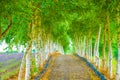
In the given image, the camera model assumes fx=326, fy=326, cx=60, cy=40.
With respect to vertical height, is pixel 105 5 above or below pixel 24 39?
above

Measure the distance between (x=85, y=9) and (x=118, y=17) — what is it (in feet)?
11.3

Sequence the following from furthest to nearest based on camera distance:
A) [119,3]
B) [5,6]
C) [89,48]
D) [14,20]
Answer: [89,48] < [119,3] < [14,20] < [5,6]

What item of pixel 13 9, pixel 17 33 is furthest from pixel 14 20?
pixel 17 33

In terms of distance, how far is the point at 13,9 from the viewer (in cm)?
1616

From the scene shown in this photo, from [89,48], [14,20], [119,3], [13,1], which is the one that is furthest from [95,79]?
[89,48]

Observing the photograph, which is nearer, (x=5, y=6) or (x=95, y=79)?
(x=5, y=6)

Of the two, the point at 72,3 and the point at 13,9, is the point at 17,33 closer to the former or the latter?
the point at 72,3

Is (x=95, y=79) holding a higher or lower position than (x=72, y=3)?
lower

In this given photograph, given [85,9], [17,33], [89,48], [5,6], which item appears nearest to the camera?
[5,6]

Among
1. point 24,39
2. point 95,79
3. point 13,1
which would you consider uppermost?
point 13,1

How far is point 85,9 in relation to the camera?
86.2 ft

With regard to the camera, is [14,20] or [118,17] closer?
[14,20]

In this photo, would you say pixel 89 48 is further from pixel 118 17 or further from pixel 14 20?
pixel 14 20

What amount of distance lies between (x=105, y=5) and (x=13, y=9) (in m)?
11.3
